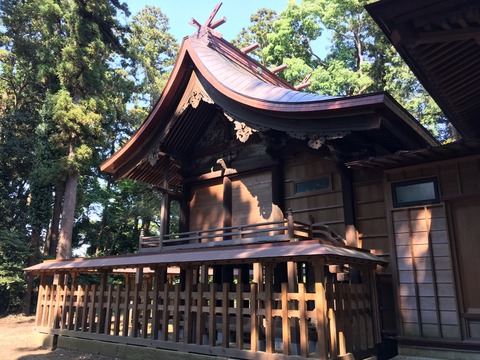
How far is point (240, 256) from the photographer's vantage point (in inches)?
269

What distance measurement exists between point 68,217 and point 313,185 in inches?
530

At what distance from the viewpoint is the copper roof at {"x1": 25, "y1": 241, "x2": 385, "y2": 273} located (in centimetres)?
618

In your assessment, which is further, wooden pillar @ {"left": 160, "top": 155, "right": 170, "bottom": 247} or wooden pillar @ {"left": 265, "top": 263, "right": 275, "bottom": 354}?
wooden pillar @ {"left": 160, "top": 155, "right": 170, "bottom": 247}

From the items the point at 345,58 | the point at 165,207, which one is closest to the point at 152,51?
the point at 345,58

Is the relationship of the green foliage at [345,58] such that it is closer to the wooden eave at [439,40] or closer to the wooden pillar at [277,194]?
the wooden pillar at [277,194]

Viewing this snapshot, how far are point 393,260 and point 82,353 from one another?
790 centimetres

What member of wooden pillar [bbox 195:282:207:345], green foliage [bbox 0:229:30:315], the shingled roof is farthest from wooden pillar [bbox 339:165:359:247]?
green foliage [bbox 0:229:30:315]

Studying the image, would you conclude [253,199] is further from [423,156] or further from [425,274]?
[425,274]

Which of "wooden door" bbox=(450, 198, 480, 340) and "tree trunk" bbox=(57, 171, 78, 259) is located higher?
"tree trunk" bbox=(57, 171, 78, 259)

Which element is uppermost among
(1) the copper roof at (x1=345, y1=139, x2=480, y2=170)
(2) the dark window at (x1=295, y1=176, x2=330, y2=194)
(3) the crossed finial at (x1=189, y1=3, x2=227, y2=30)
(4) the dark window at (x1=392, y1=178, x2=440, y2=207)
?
(3) the crossed finial at (x1=189, y1=3, x2=227, y2=30)

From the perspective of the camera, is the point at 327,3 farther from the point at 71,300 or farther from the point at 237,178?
the point at 71,300

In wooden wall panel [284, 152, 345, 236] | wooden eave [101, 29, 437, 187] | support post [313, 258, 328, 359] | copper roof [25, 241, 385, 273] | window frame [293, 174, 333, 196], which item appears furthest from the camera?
window frame [293, 174, 333, 196]

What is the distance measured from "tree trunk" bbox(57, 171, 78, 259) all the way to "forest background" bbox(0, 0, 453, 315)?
48 mm

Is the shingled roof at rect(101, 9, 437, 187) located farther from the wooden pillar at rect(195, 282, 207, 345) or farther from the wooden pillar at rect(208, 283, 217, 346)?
the wooden pillar at rect(195, 282, 207, 345)
